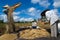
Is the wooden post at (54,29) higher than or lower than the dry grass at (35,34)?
higher

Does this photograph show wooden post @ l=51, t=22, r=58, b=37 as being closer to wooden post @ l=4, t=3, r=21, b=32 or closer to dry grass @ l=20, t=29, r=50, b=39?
dry grass @ l=20, t=29, r=50, b=39

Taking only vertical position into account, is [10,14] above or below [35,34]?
above

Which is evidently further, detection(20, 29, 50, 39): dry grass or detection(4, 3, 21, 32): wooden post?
detection(4, 3, 21, 32): wooden post

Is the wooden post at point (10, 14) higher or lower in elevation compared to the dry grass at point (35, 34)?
higher

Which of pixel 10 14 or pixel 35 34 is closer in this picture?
pixel 35 34

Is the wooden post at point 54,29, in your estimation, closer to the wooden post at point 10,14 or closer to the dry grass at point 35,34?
the dry grass at point 35,34

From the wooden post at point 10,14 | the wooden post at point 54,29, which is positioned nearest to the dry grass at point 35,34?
the wooden post at point 54,29

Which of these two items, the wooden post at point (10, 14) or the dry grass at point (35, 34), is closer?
the dry grass at point (35, 34)

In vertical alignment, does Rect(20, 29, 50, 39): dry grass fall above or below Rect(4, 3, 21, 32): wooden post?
below

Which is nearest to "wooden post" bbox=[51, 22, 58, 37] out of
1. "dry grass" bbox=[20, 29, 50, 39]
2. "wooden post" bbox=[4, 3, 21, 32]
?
"dry grass" bbox=[20, 29, 50, 39]

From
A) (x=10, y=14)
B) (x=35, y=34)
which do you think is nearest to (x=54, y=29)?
(x=35, y=34)

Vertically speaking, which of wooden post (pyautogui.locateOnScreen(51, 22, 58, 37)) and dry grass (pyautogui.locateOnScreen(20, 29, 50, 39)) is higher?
wooden post (pyautogui.locateOnScreen(51, 22, 58, 37))

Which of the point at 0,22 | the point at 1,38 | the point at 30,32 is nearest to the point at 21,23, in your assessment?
the point at 0,22

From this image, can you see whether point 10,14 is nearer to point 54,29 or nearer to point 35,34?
point 35,34
